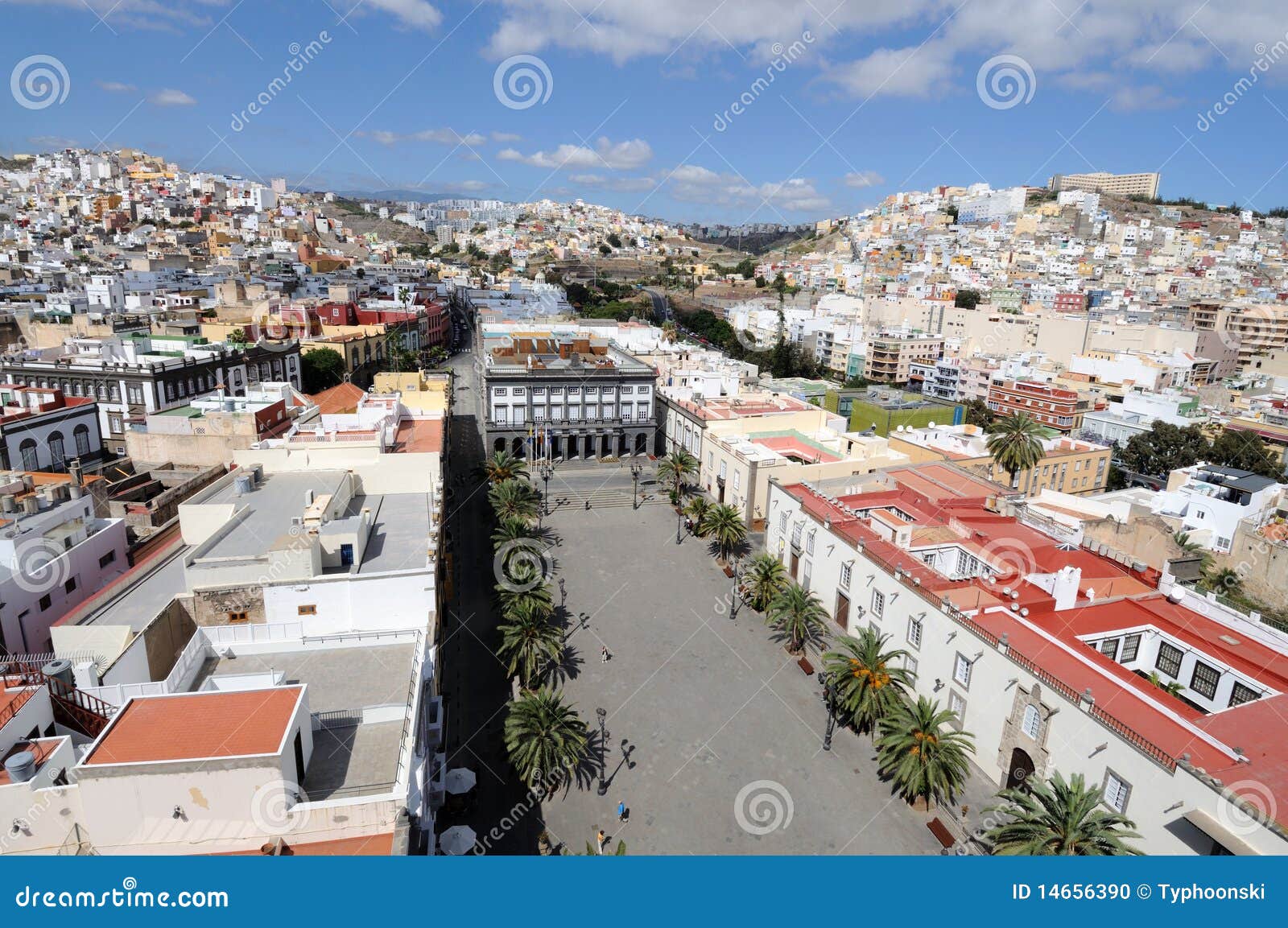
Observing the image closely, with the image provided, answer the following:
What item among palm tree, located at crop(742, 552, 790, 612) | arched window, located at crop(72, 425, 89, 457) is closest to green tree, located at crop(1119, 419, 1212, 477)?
palm tree, located at crop(742, 552, 790, 612)

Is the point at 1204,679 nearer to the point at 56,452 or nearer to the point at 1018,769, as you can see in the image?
the point at 1018,769

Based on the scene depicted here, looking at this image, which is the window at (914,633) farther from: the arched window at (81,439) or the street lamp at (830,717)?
the arched window at (81,439)

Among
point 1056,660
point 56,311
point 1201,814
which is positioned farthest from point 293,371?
point 1201,814

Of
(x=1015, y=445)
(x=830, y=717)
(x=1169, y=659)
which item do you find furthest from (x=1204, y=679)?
(x=1015, y=445)

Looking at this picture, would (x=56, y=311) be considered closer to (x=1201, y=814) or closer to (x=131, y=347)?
(x=131, y=347)

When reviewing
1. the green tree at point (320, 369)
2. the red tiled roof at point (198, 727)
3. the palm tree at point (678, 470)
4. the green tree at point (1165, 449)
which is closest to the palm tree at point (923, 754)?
the red tiled roof at point (198, 727)
